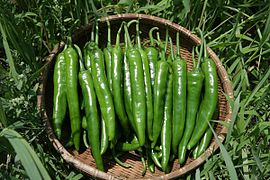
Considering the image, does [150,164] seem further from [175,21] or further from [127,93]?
[175,21]

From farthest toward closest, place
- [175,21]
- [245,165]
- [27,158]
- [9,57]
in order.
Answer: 1. [175,21]
2. [245,165]
3. [9,57]
4. [27,158]

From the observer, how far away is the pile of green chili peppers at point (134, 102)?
7.43 feet

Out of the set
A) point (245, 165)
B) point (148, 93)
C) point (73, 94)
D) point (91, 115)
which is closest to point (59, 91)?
point (73, 94)

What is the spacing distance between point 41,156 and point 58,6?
80cm

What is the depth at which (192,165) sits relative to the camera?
2234 mm

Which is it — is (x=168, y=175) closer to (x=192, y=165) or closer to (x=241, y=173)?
(x=192, y=165)

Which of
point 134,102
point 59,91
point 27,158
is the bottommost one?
point 134,102

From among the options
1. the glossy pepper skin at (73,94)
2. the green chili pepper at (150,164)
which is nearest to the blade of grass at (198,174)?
the green chili pepper at (150,164)

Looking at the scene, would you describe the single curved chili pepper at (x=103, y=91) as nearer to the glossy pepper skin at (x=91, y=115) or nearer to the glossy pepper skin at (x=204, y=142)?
the glossy pepper skin at (x=91, y=115)

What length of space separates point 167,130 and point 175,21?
696 millimetres

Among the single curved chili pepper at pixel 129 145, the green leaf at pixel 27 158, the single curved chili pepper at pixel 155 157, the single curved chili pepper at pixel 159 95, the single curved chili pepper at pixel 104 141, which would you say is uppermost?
the green leaf at pixel 27 158

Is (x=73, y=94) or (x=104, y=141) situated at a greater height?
(x=73, y=94)

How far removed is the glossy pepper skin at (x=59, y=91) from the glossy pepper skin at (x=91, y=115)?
10 centimetres

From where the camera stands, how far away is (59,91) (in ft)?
7.50
